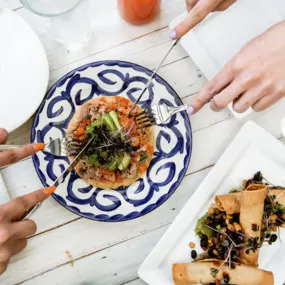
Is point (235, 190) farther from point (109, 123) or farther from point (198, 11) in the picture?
point (198, 11)

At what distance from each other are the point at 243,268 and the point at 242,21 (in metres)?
0.65

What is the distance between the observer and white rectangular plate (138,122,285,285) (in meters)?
1.25

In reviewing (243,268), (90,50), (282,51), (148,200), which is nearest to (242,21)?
(282,51)

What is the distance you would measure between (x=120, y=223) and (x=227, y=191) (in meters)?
0.29

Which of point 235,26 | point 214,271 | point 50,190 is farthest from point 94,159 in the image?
point 235,26

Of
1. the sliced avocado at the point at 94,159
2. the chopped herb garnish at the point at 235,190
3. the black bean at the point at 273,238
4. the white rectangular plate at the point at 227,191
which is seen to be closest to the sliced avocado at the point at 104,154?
the sliced avocado at the point at 94,159

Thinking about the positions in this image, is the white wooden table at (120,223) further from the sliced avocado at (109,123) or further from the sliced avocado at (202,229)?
the sliced avocado at (109,123)

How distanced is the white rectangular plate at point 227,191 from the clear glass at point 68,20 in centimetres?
50

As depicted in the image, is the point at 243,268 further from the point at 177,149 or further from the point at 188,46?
the point at 188,46

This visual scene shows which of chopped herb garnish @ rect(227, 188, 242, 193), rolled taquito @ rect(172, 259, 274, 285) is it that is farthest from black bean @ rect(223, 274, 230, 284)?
chopped herb garnish @ rect(227, 188, 242, 193)

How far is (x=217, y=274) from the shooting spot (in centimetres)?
123

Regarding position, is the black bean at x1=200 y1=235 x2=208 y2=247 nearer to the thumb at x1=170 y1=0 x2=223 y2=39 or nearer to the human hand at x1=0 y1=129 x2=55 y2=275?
the human hand at x1=0 y1=129 x2=55 y2=275

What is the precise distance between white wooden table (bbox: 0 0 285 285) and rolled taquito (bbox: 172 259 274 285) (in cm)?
11

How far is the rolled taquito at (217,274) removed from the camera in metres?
1.22
